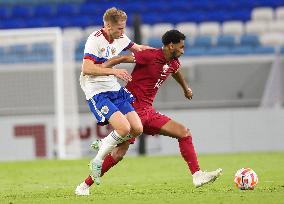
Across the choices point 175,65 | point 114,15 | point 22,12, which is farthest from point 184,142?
point 22,12

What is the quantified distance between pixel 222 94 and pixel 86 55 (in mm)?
9729

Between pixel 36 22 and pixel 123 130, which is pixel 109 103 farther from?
pixel 36 22

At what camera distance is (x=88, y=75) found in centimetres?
828

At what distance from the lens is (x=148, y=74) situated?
8.70m

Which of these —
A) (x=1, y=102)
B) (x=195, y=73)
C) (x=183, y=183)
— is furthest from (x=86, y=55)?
(x=195, y=73)

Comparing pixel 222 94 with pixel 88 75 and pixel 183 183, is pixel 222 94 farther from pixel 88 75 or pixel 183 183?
pixel 88 75

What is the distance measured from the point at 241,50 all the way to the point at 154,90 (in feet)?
37.3

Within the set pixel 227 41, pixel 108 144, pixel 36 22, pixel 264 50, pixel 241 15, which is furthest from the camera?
pixel 36 22

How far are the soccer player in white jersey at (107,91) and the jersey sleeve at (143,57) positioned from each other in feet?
0.78

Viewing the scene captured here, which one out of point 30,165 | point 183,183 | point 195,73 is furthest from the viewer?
point 195,73

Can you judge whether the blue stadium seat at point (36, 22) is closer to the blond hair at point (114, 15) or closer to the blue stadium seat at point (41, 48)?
the blue stadium seat at point (41, 48)

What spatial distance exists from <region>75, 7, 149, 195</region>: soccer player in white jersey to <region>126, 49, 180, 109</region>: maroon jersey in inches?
7.9

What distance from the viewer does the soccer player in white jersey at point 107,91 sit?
809cm

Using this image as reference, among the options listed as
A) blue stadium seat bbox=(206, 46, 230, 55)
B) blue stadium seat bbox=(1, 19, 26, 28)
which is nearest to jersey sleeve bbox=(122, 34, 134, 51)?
blue stadium seat bbox=(206, 46, 230, 55)
